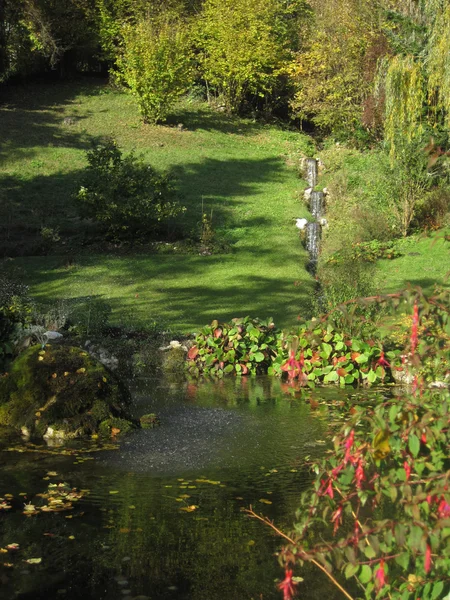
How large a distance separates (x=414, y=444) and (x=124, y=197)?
2180 centimetres

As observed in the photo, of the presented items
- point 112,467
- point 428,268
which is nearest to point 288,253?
point 428,268

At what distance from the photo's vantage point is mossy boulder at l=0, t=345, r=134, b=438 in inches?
356

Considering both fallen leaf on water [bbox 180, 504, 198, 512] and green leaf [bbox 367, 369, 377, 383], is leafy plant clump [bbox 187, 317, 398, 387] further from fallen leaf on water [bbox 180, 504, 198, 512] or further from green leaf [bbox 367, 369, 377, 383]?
fallen leaf on water [bbox 180, 504, 198, 512]

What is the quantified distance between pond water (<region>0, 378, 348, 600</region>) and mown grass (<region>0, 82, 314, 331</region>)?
692cm

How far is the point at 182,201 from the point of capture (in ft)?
91.9

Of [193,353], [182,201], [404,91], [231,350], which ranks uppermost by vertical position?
[404,91]

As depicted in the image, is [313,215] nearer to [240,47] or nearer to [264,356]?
[240,47]

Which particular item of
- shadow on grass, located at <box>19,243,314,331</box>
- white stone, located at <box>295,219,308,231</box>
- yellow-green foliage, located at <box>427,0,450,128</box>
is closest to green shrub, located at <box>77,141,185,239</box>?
shadow on grass, located at <box>19,243,314,331</box>

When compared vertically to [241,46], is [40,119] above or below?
below

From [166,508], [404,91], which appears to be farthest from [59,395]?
[404,91]

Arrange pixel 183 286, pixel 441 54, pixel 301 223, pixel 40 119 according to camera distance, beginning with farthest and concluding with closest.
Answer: pixel 40 119, pixel 301 223, pixel 183 286, pixel 441 54

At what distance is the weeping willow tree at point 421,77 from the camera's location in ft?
58.3

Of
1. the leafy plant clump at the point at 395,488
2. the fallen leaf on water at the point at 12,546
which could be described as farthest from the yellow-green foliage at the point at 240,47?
the leafy plant clump at the point at 395,488

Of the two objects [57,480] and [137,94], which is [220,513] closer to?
[57,480]
